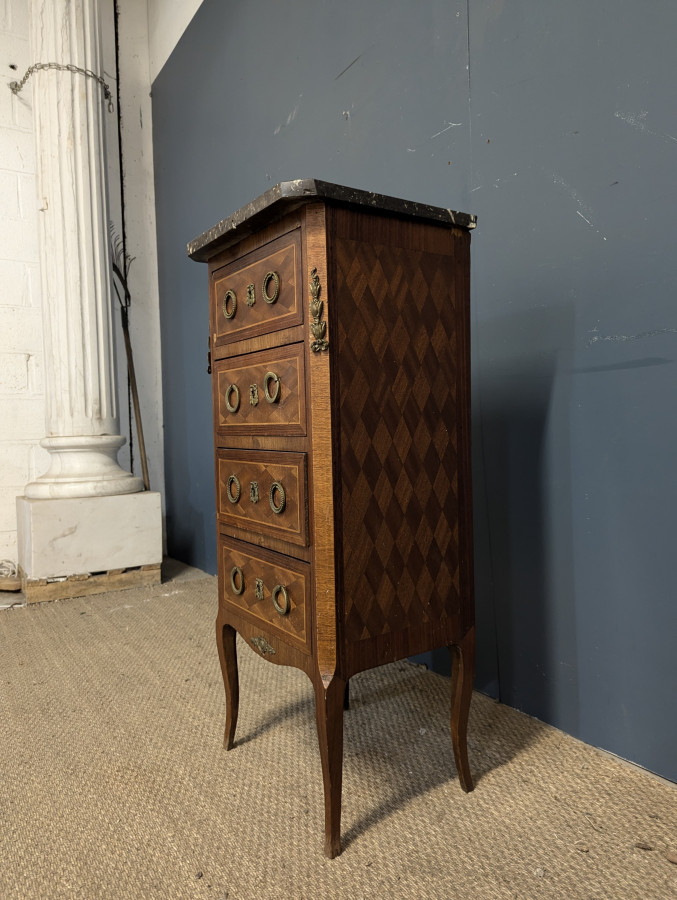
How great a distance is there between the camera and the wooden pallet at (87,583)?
9.55ft

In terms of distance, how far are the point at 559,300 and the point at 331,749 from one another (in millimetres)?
1085

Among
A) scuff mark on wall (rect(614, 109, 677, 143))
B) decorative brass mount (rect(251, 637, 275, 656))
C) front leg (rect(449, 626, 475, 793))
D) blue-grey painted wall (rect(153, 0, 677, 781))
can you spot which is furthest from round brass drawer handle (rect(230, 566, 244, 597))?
scuff mark on wall (rect(614, 109, 677, 143))

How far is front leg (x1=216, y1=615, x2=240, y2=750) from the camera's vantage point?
152 centimetres

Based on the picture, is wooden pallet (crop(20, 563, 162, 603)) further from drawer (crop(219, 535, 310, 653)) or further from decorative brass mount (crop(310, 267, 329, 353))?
decorative brass mount (crop(310, 267, 329, 353))

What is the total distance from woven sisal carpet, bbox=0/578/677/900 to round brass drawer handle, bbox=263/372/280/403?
0.80 m

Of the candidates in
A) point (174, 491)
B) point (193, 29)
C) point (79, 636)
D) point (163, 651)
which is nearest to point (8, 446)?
point (174, 491)

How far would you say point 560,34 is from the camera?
1.47m

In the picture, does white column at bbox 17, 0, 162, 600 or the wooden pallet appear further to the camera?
white column at bbox 17, 0, 162, 600

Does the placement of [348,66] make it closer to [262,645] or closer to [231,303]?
[231,303]

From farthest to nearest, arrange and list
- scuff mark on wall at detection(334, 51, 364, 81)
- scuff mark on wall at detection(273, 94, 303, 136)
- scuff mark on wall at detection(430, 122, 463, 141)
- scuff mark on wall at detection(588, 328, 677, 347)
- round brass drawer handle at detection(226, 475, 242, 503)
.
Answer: scuff mark on wall at detection(273, 94, 303, 136) < scuff mark on wall at detection(334, 51, 364, 81) < scuff mark on wall at detection(430, 122, 463, 141) < round brass drawer handle at detection(226, 475, 242, 503) < scuff mark on wall at detection(588, 328, 677, 347)

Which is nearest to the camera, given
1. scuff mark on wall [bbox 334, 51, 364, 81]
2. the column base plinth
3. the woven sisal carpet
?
the woven sisal carpet

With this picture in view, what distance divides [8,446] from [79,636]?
162 cm

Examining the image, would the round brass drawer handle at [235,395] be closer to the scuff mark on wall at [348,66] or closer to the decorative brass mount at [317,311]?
the decorative brass mount at [317,311]

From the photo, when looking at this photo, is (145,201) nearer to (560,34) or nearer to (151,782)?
(560,34)
